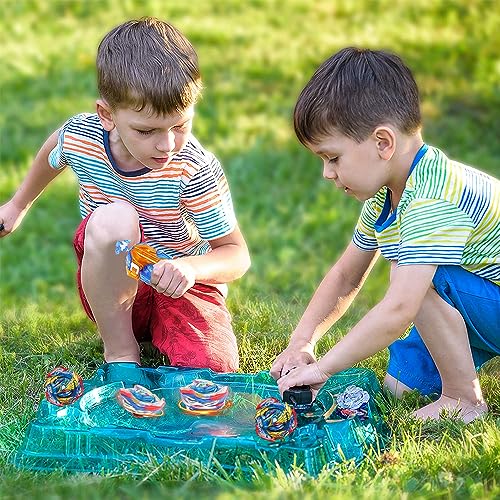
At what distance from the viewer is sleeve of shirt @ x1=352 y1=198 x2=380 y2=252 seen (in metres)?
3.29

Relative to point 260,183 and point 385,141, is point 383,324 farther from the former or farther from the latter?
point 260,183

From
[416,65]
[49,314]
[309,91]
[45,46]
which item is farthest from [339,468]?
[45,46]

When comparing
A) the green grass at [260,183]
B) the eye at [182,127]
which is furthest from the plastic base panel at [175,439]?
the eye at [182,127]

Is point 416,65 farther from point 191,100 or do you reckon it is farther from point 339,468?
point 339,468

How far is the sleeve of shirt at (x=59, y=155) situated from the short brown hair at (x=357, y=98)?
3.47 feet

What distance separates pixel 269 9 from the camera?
8594mm

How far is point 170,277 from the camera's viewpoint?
314cm

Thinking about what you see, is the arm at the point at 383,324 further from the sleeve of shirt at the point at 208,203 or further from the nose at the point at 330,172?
the sleeve of shirt at the point at 208,203

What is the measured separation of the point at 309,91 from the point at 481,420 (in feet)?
3.94

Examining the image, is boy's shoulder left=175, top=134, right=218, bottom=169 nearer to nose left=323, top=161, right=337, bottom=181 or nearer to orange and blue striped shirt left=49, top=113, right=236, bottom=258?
orange and blue striped shirt left=49, top=113, right=236, bottom=258

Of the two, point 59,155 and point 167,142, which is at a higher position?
point 167,142

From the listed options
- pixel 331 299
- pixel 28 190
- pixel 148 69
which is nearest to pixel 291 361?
pixel 331 299

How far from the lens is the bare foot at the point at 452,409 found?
10.5 ft

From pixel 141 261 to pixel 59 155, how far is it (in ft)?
2.42
